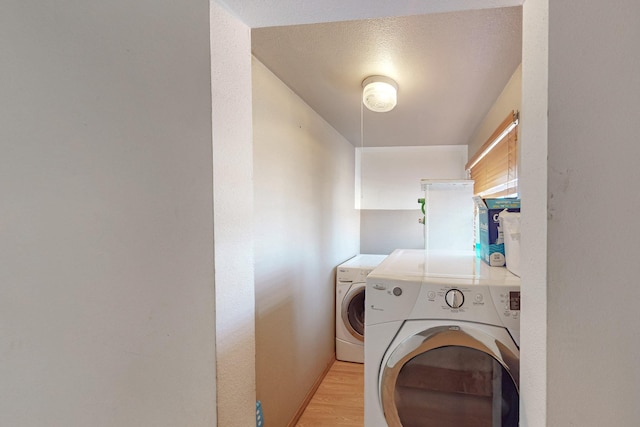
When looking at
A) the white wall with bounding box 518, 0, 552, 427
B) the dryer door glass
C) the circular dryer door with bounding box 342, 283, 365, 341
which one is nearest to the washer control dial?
the dryer door glass

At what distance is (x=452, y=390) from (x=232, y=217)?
101cm

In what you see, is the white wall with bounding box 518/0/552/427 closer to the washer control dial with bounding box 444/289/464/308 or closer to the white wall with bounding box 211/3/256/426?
the washer control dial with bounding box 444/289/464/308

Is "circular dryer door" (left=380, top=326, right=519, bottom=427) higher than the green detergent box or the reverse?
the reverse

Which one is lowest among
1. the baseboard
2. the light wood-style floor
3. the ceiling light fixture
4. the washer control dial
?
the light wood-style floor

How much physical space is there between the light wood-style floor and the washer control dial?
4.36ft

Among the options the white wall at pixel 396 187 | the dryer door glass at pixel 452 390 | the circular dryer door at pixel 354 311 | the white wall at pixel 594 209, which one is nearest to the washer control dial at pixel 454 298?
the dryer door glass at pixel 452 390

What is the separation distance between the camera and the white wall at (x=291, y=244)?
60.4 inches

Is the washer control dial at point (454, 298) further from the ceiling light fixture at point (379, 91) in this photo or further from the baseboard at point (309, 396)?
the baseboard at point (309, 396)

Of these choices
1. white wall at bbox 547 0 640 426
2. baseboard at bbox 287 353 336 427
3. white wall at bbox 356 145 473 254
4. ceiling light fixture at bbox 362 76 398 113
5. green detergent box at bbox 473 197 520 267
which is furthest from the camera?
white wall at bbox 356 145 473 254

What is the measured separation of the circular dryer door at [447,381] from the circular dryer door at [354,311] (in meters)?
1.51

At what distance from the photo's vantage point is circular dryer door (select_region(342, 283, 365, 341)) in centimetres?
267

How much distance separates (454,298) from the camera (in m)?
1.07

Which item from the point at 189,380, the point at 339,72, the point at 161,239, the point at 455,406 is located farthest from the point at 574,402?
the point at 339,72

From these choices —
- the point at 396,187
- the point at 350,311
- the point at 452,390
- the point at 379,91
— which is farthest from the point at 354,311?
the point at 379,91
